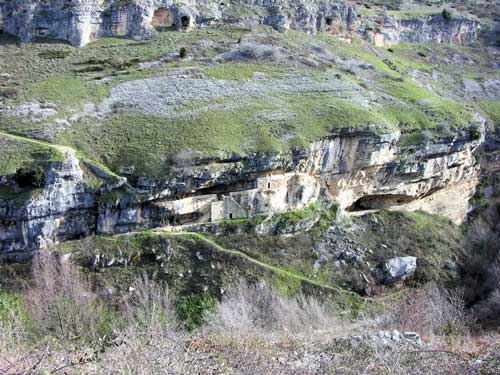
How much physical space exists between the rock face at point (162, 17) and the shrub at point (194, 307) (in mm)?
28134

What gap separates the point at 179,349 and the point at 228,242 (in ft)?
57.3

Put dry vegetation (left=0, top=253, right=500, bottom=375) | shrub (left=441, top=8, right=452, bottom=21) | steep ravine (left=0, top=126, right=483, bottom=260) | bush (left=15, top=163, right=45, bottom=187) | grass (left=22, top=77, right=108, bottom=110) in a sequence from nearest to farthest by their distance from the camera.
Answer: dry vegetation (left=0, top=253, right=500, bottom=375) → bush (left=15, top=163, right=45, bottom=187) → steep ravine (left=0, top=126, right=483, bottom=260) → grass (left=22, top=77, right=108, bottom=110) → shrub (left=441, top=8, right=452, bottom=21)

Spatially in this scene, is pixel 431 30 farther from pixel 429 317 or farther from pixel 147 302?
pixel 147 302

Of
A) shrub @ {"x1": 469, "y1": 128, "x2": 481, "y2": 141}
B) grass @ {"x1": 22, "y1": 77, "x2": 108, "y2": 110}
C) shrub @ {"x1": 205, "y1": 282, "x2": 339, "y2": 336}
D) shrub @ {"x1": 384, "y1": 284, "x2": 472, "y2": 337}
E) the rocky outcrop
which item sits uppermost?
the rocky outcrop

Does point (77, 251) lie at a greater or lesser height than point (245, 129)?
lesser

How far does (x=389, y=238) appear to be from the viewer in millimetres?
32719

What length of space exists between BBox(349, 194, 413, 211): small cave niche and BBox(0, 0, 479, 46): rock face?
23273mm

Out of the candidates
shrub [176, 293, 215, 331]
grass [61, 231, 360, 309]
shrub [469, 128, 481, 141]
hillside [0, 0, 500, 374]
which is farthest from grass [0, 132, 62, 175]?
shrub [469, 128, 481, 141]

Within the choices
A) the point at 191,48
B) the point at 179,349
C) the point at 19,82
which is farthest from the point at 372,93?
the point at 179,349

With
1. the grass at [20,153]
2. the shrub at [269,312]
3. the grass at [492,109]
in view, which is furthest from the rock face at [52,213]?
the grass at [492,109]

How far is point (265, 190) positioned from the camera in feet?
98.9

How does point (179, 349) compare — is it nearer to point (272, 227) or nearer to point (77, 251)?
point (77, 251)

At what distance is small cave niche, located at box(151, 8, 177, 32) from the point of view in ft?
147

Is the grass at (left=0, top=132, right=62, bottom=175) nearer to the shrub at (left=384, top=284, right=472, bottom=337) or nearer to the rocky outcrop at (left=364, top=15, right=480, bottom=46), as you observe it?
the shrub at (left=384, top=284, right=472, bottom=337)
